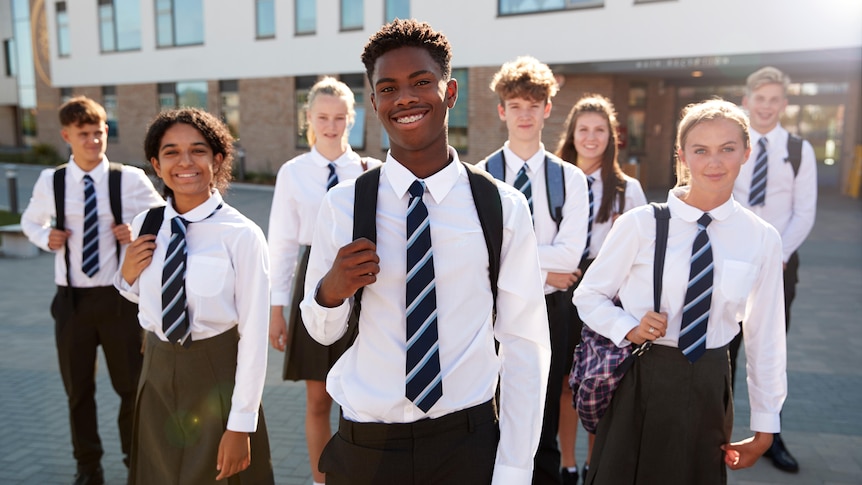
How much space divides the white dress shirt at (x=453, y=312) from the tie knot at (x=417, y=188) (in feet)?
0.07

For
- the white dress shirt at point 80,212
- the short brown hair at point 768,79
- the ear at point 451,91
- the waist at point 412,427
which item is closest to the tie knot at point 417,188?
the ear at point 451,91

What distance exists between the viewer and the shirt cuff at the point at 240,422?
2713mm

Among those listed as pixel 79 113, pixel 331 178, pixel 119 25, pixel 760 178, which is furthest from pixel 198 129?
pixel 119 25

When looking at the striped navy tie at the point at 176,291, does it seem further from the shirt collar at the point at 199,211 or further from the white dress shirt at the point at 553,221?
the white dress shirt at the point at 553,221

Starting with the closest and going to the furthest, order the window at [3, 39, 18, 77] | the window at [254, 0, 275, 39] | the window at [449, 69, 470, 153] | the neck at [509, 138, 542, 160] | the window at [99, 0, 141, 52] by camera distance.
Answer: the neck at [509, 138, 542, 160], the window at [449, 69, 470, 153], the window at [254, 0, 275, 39], the window at [99, 0, 141, 52], the window at [3, 39, 18, 77]

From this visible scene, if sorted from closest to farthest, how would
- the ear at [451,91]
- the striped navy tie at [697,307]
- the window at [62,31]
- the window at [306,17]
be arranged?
the ear at [451,91], the striped navy tie at [697,307], the window at [306,17], the window at [62,31]

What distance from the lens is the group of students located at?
197 cm

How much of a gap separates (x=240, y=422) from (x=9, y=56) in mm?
45059

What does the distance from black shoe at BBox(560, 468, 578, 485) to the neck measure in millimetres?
1964

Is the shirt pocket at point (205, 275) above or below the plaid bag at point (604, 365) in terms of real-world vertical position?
above

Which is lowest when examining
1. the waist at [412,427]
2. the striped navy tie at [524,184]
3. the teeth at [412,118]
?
the waist at [412,427]

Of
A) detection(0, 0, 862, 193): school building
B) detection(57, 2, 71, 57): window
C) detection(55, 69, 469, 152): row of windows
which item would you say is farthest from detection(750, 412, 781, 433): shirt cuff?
detection(57, 2, 71, 57): window

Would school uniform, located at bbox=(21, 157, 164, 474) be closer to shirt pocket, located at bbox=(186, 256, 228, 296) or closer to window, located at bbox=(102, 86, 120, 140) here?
shirt pocket, located at bbox=(186, 256, 228, 296)

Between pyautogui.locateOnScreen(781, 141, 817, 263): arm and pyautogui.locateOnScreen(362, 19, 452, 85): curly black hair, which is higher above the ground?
pyautogui.locateOnScreen(362, 19, 452, 85): curly black hair
